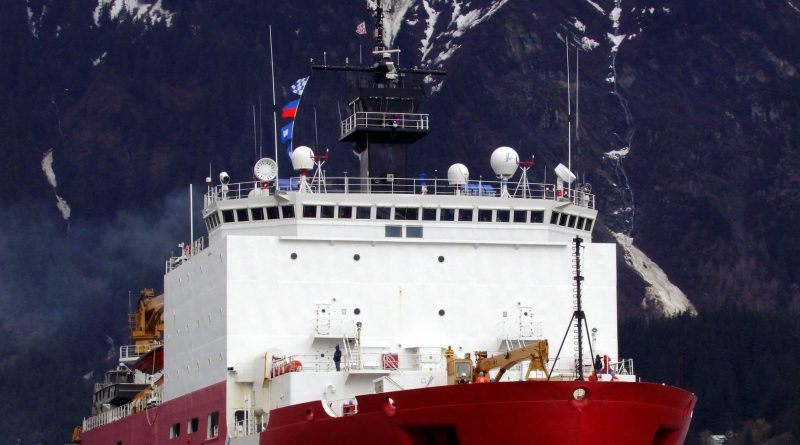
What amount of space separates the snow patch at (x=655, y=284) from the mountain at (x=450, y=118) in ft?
0.91

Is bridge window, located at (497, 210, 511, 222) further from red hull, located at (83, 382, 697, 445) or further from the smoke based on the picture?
the smoke

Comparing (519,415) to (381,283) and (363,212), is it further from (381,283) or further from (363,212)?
(363,212)

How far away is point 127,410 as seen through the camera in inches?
2219

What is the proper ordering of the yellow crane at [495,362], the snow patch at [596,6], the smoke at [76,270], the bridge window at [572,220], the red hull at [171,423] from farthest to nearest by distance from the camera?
the snow patch at [596,6], the smoke at [76,270], the bridge window at [572,220], the red hull at [171,423], the yellow crane at [495,362]

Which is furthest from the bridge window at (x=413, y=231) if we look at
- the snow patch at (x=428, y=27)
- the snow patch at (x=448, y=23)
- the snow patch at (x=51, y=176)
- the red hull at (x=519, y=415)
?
the snow patch at (x=448, y=23)

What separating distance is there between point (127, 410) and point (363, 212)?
46.2 ft

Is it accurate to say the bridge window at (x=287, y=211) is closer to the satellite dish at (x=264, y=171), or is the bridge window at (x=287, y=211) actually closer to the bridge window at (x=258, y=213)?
the bridge window at (x=258, y=213)

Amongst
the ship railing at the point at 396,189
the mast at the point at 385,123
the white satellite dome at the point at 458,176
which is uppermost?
the mast at the point at 385,123

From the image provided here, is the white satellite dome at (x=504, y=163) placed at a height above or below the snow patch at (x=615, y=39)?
below

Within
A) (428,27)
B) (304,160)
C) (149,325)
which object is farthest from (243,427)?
(428,27)

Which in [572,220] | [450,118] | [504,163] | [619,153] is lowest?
[572,220]

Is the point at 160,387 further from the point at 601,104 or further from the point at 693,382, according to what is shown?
the point at 601,104

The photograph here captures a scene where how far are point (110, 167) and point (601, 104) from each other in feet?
148

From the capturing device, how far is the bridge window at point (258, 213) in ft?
152
